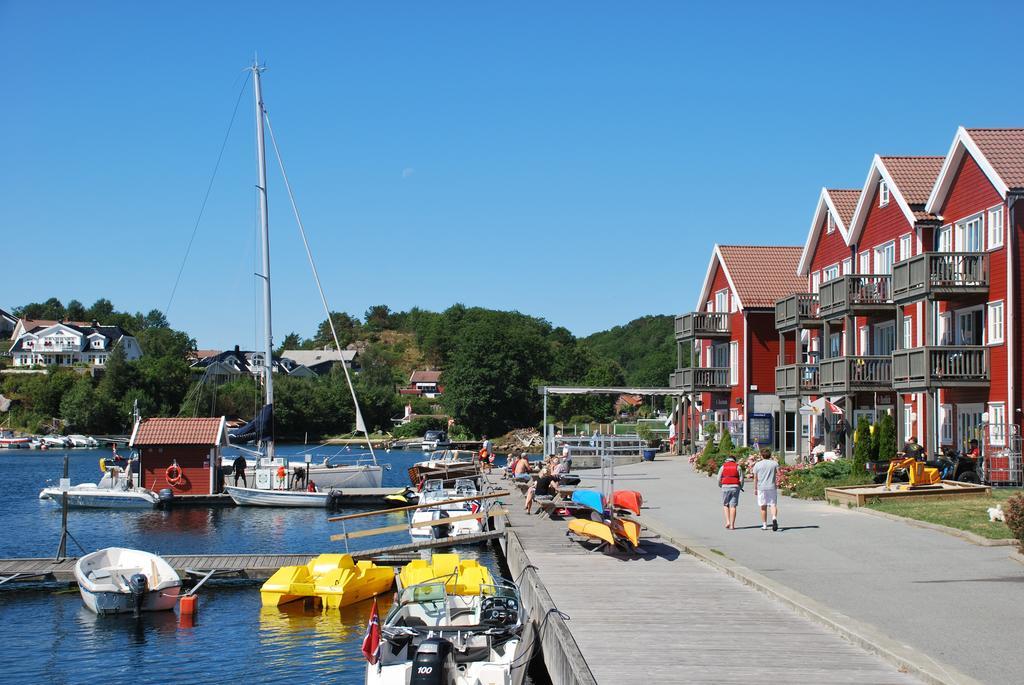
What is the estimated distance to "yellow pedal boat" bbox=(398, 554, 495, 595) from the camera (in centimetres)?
1750

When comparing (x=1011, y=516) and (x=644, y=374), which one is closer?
(x=1011, y=516)

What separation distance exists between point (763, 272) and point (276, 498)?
2834 cm

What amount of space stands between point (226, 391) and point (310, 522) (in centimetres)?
9613

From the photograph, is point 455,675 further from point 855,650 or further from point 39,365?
point 39,365

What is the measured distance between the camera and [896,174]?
39.9 meters

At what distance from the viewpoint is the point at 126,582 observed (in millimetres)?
22281

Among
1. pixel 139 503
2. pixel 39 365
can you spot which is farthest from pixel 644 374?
pixel 139 503

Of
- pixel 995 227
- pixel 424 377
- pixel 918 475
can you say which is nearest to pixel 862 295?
pixel 995 227

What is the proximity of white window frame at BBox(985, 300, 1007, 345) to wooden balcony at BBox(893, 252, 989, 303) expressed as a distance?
1.99ft

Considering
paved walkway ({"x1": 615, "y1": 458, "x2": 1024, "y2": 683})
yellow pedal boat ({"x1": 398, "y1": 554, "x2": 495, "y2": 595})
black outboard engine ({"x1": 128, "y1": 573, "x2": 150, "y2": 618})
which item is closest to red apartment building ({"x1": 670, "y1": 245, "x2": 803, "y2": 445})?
paved walkway ({"x1": 615, "y1": 458, "x2": 1024, "y2": 683})

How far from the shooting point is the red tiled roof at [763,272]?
5544cm

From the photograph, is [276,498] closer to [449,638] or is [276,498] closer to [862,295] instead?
[862,295]

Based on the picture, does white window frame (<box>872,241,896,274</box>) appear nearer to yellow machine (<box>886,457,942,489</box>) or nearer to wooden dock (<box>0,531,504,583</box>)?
yellow machine (<box>886,457,942,489</box>)

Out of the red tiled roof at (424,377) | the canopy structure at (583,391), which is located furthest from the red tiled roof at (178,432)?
the red tiled roof at (424,377)
